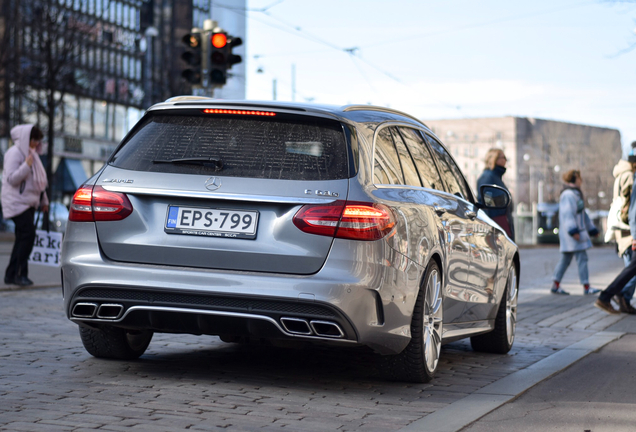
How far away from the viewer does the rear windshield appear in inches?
216

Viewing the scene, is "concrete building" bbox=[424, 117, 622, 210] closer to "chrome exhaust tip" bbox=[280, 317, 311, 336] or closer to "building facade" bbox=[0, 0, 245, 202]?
"building facade" bbox=[0, 0, 245, 202]

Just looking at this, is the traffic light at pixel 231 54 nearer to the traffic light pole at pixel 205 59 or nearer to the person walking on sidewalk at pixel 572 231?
the traffic light pole at pixel 205 59

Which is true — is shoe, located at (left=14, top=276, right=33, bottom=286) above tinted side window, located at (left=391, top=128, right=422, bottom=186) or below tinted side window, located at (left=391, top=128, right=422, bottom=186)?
below

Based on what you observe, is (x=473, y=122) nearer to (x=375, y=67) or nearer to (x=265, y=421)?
(x=375, y=67)

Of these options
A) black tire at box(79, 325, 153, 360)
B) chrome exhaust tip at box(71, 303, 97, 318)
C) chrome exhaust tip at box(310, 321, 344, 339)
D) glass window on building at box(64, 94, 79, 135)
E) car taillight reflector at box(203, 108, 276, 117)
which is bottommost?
black tire at box(79, 325, 153, 360)

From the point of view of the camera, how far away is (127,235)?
18.1ft

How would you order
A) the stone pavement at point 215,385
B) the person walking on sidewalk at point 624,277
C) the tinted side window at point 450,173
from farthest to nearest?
the person walking on sidewalk at point 624,277 < the tinted side window at point 450,173 < the stone pavement at point 215,385

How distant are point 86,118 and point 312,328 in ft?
205

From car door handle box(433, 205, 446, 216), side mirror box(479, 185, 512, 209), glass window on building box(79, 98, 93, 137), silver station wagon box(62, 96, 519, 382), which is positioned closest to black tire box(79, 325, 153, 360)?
silver station wagon box(62, 96, 519, 382)

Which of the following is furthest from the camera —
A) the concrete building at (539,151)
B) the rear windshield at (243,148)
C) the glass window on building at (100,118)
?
the concrete building at (539,151)

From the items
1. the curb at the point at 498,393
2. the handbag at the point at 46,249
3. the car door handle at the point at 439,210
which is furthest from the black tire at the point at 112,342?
the handbag at the point at 46,249

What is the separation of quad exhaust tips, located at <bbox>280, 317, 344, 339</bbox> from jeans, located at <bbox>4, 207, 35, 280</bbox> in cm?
749

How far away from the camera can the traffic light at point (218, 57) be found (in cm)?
1400

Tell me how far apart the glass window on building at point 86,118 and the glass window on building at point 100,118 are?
50 centimetres
